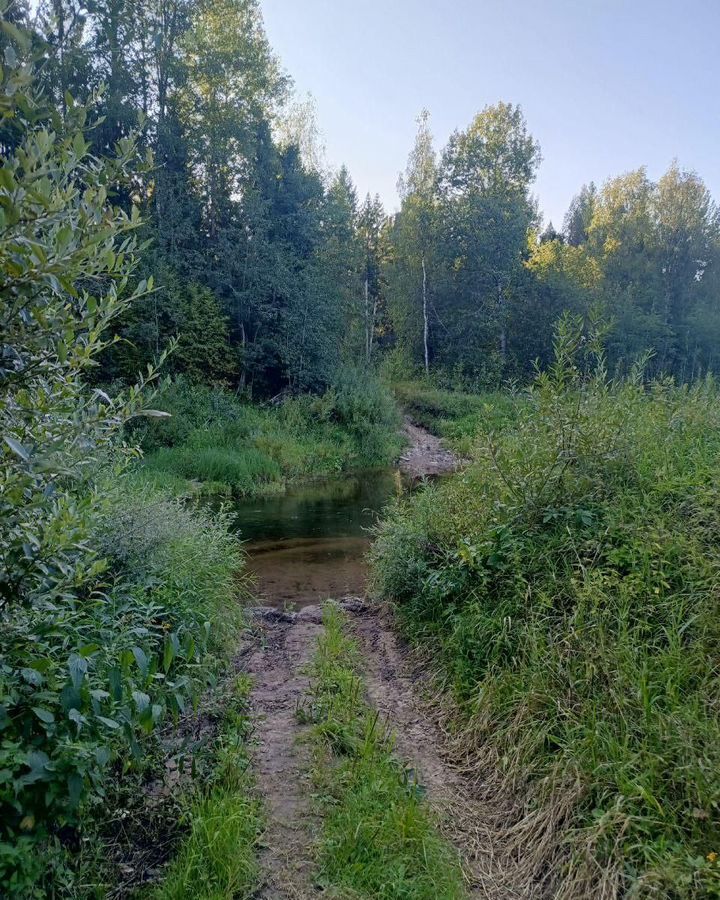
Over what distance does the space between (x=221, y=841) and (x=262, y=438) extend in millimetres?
14650

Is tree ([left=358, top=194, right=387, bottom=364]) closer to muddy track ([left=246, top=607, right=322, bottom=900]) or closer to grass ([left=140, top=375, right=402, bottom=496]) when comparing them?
grass ([left=140, top=375, right=402, bottom=496])

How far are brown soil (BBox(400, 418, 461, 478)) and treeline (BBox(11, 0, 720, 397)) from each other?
4110mm

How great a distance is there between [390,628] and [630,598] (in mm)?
2661

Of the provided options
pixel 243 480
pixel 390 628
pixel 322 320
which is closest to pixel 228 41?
pixel 322 320

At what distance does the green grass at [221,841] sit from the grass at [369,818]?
36 centimetres

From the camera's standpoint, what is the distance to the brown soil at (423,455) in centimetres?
1780

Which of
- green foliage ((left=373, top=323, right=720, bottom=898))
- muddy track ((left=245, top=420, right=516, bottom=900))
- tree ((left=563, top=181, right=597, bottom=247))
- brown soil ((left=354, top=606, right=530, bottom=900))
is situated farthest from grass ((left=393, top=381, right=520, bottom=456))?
tree ((left=563, top=181, right=597, bottom=247))

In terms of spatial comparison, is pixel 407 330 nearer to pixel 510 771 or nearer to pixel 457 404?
pixel 457 404

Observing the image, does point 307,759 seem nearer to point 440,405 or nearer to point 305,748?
point 305,748

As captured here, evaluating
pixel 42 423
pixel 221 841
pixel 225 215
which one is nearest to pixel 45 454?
pixel 42 423

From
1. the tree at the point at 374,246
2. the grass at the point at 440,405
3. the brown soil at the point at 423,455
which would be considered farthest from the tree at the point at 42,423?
the tree at the point at 374,246

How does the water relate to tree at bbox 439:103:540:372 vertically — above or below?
below

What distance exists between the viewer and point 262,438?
1691cm

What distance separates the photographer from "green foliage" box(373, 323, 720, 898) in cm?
257
